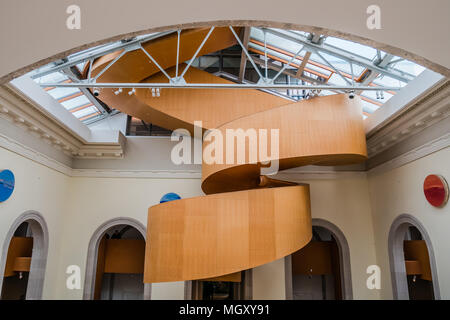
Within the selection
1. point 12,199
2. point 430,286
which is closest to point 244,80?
point 12,199

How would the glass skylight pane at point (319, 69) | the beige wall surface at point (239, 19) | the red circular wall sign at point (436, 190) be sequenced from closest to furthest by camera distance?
the beige wall surface at point (239, 19)
the red circular wall sign at point (436, 190)
the glass skylight pane at point (319, 69)

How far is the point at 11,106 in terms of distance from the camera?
17.4ft

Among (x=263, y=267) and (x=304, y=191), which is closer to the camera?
(x=304, y=191)

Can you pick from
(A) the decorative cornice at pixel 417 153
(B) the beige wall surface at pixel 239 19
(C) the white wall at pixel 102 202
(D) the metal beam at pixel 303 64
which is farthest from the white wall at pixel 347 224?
(B) the beige wall surface at pixel 239 19

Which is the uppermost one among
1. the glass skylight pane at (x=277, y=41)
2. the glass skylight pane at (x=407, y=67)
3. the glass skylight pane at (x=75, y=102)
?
A: the glass skylight pane at (x=277, y=41)

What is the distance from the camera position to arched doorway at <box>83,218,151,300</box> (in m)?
7.46

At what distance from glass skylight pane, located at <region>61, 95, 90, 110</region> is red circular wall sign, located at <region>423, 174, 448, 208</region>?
797 centimetres

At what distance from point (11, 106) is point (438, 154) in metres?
7.34

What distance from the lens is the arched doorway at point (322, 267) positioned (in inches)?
287

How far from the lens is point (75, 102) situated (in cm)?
807

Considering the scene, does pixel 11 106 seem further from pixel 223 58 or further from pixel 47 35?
pixel 223 58

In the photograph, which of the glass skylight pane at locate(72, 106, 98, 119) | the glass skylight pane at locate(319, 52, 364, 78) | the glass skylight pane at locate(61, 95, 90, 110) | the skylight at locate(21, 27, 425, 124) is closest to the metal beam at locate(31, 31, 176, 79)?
the skylight at locate(21, 27, 425, 124)

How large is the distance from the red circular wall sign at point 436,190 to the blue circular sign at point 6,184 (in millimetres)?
7296

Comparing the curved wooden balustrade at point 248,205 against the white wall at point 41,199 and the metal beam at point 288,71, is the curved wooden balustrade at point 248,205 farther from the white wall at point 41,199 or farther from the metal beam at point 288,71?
the white wall at point 41,199
